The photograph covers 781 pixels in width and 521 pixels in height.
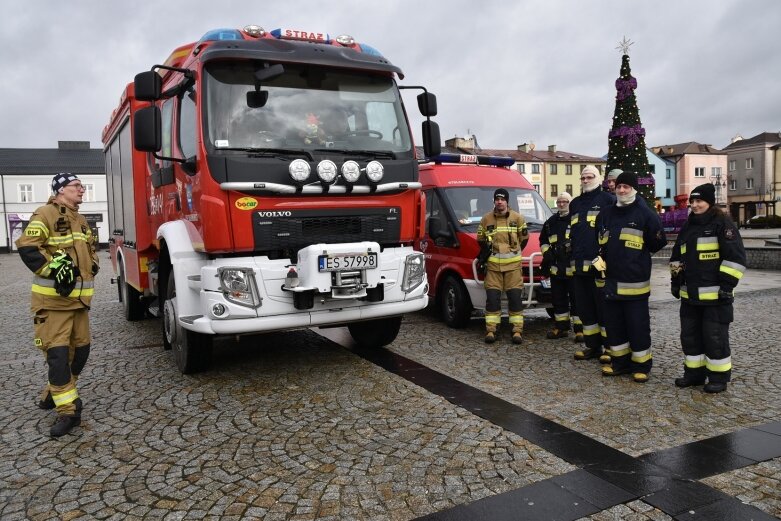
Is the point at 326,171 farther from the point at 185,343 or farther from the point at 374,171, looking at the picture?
the point at 185,343

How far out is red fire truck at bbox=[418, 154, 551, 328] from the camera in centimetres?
752

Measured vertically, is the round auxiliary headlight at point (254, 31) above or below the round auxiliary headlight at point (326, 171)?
above

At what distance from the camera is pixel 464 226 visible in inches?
313

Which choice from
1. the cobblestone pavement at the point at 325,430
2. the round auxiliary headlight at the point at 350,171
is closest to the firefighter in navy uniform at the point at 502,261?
the cobblestone pavement at the point at 325,430

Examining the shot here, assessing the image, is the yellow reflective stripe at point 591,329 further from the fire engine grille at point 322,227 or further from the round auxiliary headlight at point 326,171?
the round auxiliary headlight at point 326,171

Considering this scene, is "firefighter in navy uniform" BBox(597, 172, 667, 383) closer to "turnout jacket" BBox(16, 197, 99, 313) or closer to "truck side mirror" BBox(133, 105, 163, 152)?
"truck side mirror" BBox(133, 105, 163, 152)

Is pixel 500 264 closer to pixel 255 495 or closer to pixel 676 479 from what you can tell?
pixel 676 479

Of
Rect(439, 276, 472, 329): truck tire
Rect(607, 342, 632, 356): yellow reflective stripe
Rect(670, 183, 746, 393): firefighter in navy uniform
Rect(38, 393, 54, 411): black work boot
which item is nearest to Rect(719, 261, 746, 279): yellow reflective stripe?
Rect(670, 183, 746, 393): firefighter in navy uniform

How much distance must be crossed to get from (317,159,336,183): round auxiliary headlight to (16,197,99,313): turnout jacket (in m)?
1.88

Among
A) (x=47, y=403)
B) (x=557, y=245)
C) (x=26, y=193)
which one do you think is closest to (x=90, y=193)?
(x=26, y=193)

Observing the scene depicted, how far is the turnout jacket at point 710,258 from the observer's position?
4.61m

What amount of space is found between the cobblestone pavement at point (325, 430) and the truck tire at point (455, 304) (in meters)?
0.99

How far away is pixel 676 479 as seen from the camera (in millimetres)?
3301

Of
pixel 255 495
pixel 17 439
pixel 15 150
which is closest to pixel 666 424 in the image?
pixel 255 495
